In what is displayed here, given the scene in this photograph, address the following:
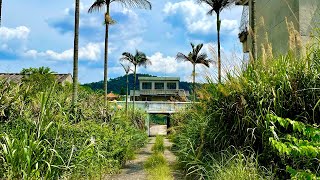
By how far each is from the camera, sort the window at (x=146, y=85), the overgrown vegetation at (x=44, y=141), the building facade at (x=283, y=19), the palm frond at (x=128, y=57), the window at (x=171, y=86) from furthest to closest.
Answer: the window at (x=146, y=85) < the window at (x=171, y=86) < the palm frond at (x=128, y=57) < the building facade at (x=283, y=19) < the overgrown vegetation at (x=44, y=141)

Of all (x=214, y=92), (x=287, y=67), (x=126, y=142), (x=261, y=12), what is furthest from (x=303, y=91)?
(x=261, y=12)

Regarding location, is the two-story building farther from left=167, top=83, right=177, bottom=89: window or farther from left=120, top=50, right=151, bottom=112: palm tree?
left=120, top=50, right=151, bottom=112: palm tree

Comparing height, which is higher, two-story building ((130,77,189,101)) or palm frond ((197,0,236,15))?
palm frond ((197,0,236,15))

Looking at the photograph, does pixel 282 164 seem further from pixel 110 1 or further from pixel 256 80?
pixel 110 1

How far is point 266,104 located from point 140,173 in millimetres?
4096

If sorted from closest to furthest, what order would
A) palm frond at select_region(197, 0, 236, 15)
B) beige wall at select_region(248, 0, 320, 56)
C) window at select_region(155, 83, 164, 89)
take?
beige wall at select_region(248, 0, 320, 56) → palm frond at select_region(197, 0, 236, 15) → window at select_region(155, 83, 164, 89)

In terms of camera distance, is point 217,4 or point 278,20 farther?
point 217,4

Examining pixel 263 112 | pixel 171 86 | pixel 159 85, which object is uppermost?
pixel 159 85

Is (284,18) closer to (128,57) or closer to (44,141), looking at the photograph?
(44,141)

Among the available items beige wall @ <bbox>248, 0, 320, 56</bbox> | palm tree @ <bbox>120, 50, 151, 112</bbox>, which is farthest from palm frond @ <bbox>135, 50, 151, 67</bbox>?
beige wall @ <bbox>248, 0, 320, 56</bbox>

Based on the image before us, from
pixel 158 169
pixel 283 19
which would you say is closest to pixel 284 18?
pixel 283 19

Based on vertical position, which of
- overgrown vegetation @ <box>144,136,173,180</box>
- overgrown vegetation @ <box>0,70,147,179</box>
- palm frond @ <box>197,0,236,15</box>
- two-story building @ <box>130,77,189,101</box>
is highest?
palm frond @ <box>197,0,236,15</box>

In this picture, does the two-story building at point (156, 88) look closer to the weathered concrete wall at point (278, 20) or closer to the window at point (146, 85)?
the window at point (146, 85)

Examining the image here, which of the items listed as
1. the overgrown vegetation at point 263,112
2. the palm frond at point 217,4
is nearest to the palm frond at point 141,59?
the palm frond at point 217,4
